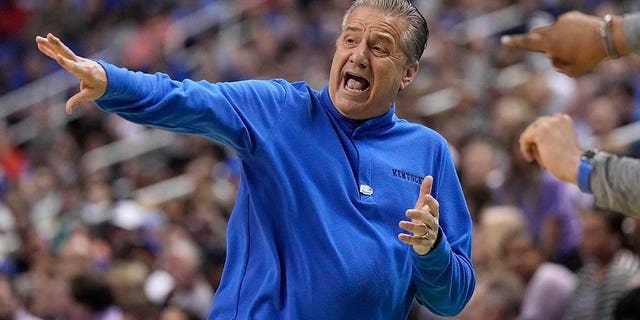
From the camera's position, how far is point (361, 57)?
3508 millimetres

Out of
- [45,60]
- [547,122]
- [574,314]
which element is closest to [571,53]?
[547,122]

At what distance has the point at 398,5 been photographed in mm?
3564

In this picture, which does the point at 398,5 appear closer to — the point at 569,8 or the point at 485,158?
the point at 485,158

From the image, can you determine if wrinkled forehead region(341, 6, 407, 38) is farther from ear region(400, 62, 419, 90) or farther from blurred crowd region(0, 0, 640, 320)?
blurred crowd region(0, 0, 640, 320)

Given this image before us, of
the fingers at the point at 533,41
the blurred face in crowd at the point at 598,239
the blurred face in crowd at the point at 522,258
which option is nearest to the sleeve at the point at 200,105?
the fingers at the point at 533,41

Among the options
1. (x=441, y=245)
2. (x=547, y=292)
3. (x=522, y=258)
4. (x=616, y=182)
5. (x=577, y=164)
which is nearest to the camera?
(x=616, y=182)

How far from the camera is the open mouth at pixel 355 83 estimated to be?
11.6ft

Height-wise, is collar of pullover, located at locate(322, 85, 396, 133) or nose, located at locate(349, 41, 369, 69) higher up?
nose, located at locate(349, 41, 369, 69)

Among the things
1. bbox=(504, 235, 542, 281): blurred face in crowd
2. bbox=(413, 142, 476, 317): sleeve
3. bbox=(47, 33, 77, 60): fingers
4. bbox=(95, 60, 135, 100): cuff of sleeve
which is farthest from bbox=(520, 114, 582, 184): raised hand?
bbox=(504, 235, 542, 281): blurred face in crowd

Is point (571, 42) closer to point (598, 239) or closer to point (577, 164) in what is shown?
point (577, 164)

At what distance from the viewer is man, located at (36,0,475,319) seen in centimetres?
333

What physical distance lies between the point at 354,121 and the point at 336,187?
23 cm

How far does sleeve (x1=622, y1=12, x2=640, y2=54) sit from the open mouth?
0.75 m

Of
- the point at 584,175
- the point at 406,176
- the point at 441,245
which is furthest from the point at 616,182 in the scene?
the point at 406,176
